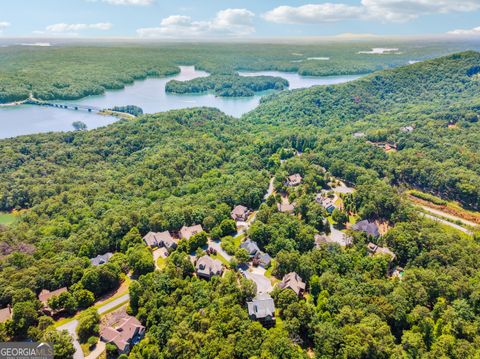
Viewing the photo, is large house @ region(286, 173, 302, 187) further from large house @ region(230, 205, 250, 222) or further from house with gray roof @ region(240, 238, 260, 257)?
house with gray roof @ region(240, 238, 260, 257)

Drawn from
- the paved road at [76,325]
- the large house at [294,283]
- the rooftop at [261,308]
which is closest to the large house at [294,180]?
the large house at [294,283]

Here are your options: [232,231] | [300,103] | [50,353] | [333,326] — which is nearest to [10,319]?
[50,353]

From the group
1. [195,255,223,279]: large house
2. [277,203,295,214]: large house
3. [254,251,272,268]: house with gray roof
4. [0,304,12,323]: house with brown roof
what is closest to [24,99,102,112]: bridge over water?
[277,203,295,214]: large house

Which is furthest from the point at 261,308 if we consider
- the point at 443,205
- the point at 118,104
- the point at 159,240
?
the point at 118,104

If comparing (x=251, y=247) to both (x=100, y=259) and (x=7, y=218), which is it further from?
(x=7, y=218)

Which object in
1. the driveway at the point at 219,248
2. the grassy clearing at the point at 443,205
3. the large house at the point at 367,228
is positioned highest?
the large house at the point at 367,228

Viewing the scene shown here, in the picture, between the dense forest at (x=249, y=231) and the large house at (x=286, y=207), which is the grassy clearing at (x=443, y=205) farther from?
the large house at (x=286, y=207)
